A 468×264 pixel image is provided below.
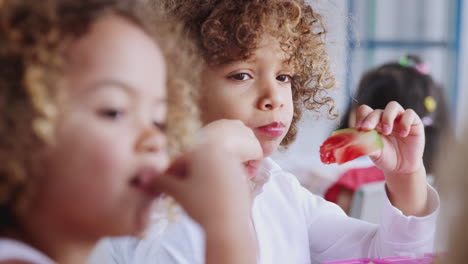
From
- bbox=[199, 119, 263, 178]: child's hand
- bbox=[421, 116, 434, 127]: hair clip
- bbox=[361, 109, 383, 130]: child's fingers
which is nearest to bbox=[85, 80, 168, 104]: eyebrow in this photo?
bbox=[199, 119, 263, 178]: child's hand

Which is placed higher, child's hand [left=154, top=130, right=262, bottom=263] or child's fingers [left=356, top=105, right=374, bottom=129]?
child's fingers [left=356, top=105, right=374, bottom=129]

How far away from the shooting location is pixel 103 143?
1.68 feet

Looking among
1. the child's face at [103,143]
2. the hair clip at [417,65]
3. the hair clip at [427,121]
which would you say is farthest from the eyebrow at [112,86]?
the hair clip at [417,65]

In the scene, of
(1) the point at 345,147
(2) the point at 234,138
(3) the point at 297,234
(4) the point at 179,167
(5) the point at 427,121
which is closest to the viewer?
(4) the point at 179,167

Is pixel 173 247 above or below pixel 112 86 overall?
below

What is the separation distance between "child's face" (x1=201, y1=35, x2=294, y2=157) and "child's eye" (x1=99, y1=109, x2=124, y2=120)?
52 cm

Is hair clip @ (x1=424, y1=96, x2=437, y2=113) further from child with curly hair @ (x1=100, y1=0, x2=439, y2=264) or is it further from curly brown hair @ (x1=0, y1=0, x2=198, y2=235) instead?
curly brown hair @ (x1=0, y1=0, x2=198, y2=235)

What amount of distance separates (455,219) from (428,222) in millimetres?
625

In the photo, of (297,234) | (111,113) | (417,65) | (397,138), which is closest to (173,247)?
(297,234)

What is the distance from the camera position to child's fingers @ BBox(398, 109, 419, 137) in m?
1.07

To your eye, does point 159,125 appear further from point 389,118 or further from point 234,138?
point 389,118

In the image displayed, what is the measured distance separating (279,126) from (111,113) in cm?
56

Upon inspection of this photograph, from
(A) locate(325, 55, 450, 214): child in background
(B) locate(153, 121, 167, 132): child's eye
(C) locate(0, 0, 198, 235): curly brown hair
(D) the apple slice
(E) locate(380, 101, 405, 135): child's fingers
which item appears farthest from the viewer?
(A) locate(325, 55, 450, 214): child in background

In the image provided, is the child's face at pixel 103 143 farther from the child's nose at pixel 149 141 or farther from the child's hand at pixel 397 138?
the child's hand at pixel 397 138
